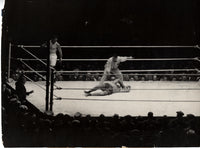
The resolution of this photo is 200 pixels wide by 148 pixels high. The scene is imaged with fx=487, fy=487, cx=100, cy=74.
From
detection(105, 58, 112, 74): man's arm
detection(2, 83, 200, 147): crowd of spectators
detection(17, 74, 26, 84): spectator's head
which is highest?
detection(105, 58, 112, 74): man's arm

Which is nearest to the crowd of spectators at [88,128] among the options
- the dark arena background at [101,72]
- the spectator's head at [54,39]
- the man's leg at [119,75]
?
the dark arena background at [101,72]

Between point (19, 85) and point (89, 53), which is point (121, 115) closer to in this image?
point (89, 53)

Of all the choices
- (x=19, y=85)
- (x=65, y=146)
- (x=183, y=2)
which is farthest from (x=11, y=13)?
(x=183, y=2)

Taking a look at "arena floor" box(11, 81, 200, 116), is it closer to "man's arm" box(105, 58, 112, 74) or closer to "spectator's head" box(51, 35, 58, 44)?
"man's arm" box(105, 58, 112, 74)

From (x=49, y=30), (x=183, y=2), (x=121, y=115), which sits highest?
(x=183, y=2)

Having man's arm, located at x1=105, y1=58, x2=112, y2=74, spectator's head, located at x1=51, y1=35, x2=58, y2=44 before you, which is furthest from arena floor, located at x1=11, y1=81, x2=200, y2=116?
spectator's head, located at x1=51, y1=35, x2=58, y2=44

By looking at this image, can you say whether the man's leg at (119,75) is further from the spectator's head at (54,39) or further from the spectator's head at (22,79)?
the spectator's head at (22,79)

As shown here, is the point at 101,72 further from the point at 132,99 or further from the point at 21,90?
the point at 21,90
